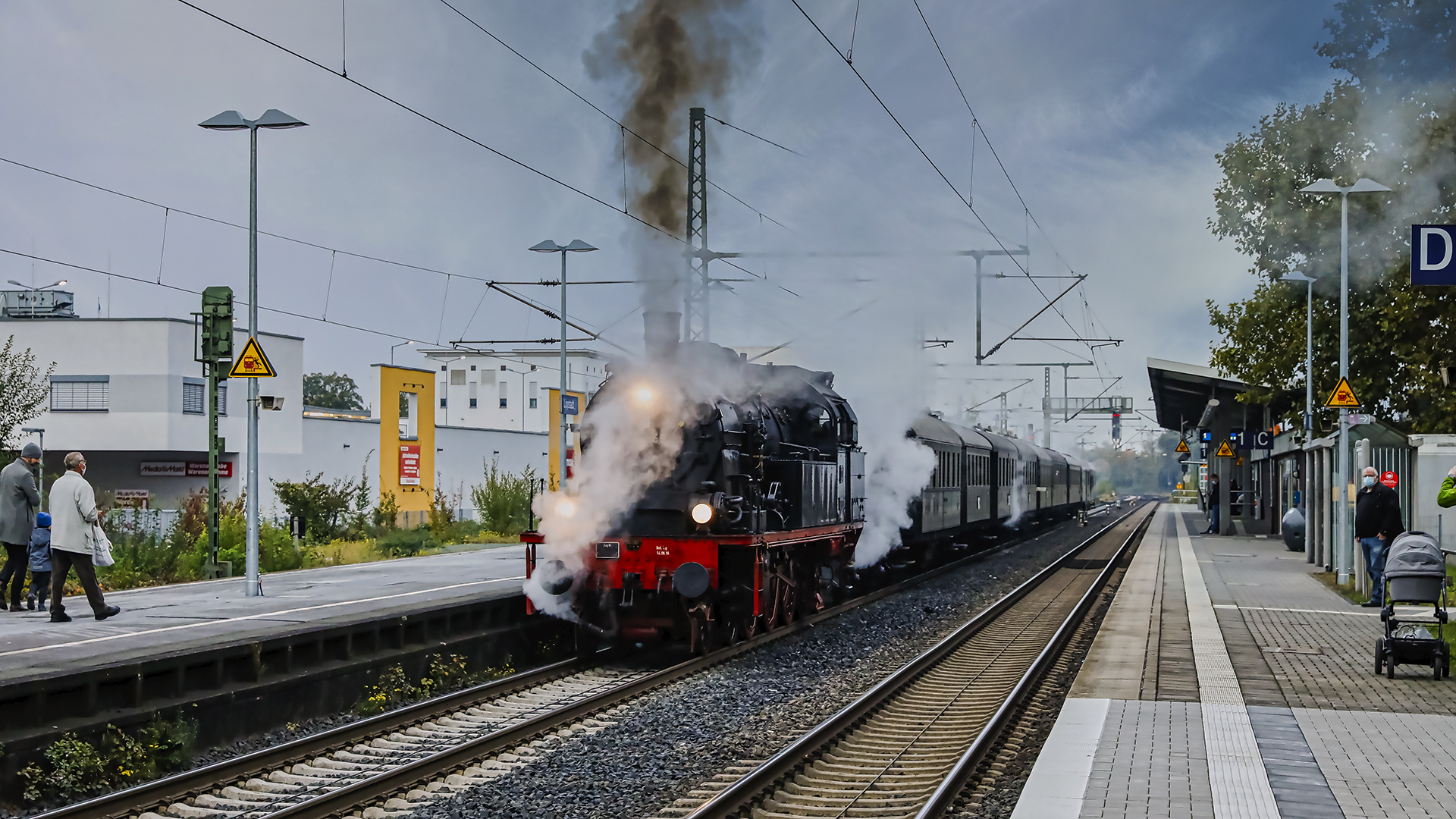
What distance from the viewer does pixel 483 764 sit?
8734mm

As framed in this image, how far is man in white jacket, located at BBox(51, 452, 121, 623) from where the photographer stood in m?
11.5

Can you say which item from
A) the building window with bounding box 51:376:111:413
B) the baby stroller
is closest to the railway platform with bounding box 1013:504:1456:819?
the baby stroller

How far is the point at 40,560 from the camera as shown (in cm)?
1312

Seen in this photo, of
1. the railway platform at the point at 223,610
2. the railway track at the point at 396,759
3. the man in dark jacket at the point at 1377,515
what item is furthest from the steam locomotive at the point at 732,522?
the man in dark jacket at the point at 1377,515

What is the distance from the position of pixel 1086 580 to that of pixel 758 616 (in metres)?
12.1

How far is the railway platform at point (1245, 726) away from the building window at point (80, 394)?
3162 centimetres

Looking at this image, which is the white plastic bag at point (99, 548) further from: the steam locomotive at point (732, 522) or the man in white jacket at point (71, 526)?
the steam locomotive at point (732, 522)

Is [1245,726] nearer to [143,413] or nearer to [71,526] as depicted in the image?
[71,526]

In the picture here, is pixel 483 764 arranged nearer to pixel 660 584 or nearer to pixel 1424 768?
pixel 660 584

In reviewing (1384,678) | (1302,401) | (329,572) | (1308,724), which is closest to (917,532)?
(329,572)

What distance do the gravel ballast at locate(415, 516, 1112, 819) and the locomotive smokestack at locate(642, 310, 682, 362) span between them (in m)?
3.35

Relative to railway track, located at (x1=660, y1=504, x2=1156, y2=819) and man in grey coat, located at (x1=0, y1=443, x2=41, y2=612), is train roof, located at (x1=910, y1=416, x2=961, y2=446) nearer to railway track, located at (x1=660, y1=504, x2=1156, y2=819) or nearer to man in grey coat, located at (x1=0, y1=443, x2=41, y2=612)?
railway track, located at (x1=660, y1=504, x2=1156, y2=819)

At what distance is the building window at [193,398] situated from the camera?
124ft

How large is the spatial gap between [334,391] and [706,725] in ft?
259
